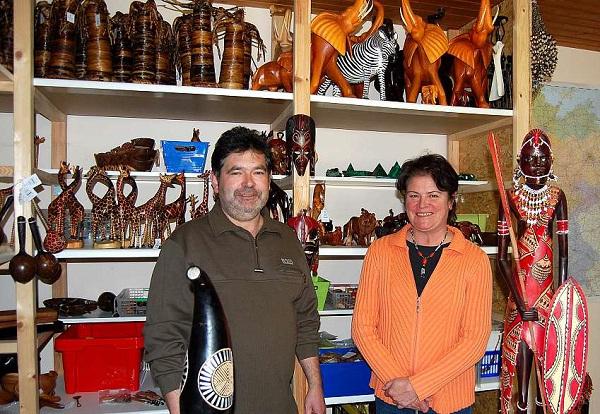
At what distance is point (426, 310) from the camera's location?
1.59m

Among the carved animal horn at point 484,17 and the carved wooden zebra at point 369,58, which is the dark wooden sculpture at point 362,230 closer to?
the carved wooden zebra at point 369,58

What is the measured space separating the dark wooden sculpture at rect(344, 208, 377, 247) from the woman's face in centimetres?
52

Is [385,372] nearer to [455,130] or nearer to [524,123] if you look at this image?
[524,123]

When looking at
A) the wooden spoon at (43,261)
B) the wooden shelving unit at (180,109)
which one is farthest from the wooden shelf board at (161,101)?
the wooden spoon at (43,261)

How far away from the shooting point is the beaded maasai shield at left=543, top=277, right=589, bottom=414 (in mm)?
1763

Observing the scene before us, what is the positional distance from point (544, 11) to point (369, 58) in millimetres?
1044

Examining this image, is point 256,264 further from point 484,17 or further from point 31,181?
point 484,17

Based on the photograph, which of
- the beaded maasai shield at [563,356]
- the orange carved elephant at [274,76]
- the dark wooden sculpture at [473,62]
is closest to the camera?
the beaded maasai shield at [563,356]

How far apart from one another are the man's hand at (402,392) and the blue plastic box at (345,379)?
521 mm

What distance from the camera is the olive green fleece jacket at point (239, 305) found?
132cm

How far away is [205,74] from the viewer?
1983mm

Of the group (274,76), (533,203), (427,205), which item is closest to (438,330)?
(427,205)

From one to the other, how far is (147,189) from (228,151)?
1081mm

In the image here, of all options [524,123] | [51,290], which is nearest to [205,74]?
[51,290]
